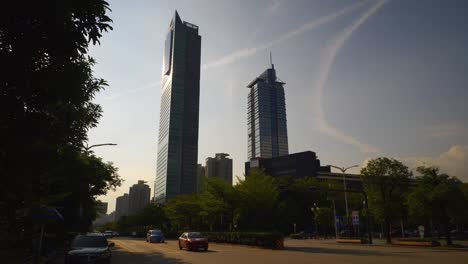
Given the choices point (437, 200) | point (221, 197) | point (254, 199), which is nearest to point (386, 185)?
point (437, 200)

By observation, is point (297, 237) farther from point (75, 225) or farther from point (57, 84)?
point (57, 84)

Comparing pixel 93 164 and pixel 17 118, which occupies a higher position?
pixel 93 164

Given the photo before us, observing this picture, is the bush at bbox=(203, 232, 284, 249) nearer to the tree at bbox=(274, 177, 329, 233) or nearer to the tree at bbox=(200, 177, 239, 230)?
the tree at bbox=(200, 177, 239, 230)

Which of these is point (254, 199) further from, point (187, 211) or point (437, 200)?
point (187, 211)

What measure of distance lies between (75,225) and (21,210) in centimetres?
2600

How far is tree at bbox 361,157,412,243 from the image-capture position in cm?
3859

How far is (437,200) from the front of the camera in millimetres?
34094

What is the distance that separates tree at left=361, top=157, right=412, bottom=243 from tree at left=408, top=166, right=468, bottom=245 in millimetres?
2491

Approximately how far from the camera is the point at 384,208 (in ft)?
125

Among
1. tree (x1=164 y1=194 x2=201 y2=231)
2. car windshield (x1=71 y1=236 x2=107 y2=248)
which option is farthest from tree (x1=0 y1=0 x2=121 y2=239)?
tree (x1=164 y1=194 x2=201 y2=231)

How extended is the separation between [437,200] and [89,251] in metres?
32.3

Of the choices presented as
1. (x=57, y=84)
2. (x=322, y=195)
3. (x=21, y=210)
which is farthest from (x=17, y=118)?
(x=322, y=195)

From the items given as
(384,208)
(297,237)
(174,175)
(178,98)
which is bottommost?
(297,237)

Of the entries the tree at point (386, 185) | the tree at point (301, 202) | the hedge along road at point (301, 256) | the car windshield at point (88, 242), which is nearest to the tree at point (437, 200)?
the tree at point (386, 185)
